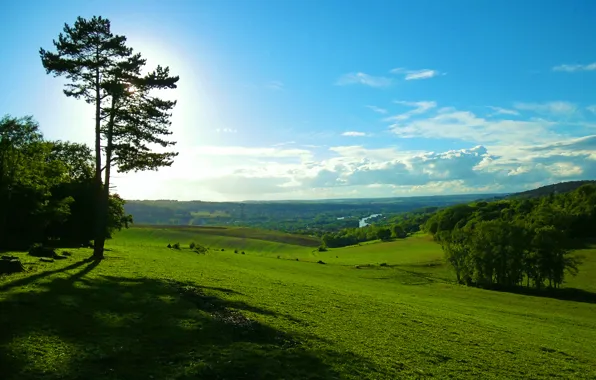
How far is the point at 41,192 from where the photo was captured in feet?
135

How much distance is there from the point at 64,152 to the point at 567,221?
132176 millimetres

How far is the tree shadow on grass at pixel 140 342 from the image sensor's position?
1225cm

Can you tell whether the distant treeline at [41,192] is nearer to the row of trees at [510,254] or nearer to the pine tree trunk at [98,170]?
the pine tree trunk at [98,170]

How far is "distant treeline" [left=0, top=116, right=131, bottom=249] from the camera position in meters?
36.3

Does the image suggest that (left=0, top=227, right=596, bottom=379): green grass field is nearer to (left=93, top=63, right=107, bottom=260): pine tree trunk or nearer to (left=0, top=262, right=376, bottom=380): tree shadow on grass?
(left=0, top=262, right=376, bottom=380): tree shadow on grass

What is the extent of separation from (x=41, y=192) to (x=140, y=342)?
33848 mm

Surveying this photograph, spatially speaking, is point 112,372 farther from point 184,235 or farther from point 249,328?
point 184,235

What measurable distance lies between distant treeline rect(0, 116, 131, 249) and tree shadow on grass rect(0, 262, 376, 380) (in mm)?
20895

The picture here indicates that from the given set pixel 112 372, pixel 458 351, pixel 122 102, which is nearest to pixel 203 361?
pixel 112 372

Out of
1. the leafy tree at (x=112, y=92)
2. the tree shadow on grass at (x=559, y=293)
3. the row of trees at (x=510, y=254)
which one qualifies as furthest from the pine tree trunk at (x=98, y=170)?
the row of trees at (x=510, y=254)

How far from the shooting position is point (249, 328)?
1788 cm

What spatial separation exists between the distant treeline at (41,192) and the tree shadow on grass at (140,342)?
20895mm

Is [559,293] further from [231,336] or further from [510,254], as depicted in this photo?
[231,336]

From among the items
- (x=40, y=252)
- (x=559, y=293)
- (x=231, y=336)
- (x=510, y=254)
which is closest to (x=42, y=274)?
(x=40, y=252)
